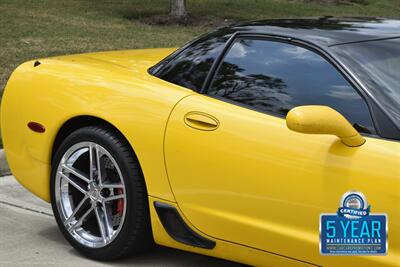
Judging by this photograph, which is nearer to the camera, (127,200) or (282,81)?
(282,81)

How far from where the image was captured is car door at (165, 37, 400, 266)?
10.1 feet

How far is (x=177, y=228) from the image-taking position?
12.3 feet

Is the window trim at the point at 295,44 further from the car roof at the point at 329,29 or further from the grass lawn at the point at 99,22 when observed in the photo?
the grass lawn at the point at 99,22

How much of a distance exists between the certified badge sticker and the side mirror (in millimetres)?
248

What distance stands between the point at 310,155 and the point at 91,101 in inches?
58.2

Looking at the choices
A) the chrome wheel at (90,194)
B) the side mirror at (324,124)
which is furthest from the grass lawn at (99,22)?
the side mirror at (324,124)

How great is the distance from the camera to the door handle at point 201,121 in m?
3.56

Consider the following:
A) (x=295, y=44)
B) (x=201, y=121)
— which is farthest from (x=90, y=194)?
(x=295, y=44)

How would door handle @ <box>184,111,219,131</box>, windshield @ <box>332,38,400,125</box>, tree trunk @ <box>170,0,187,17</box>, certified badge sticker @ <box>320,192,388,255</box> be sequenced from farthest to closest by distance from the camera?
1. tree trunk @ <box>170,0,187,17</box>
2. door handle @ <box>184,111,219,131</box>
3. windshield @ <box>332,38,400,125</box>
4. certified badge sticker @ <box>320,192,388,255</box>

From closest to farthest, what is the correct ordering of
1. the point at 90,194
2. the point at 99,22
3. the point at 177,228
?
the point at 177,228
the point at 90,194
the point at 99,22

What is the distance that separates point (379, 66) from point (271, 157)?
0.72 meters

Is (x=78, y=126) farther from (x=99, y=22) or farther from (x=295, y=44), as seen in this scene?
(x=99, y=22)

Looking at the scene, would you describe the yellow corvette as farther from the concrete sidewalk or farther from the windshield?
the concrete sidewalk

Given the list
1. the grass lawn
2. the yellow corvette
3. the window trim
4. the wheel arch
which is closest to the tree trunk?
the grass lawn
